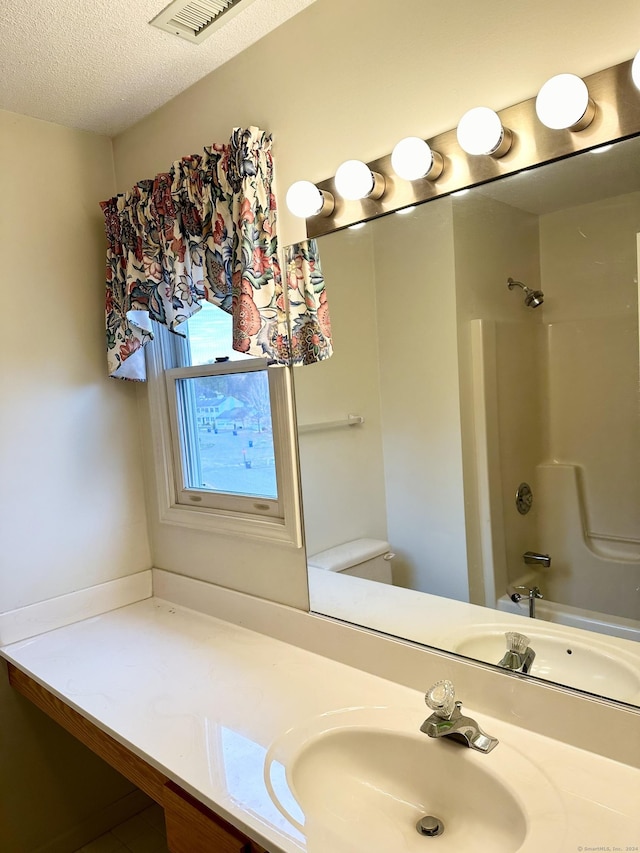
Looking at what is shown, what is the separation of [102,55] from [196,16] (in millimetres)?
298

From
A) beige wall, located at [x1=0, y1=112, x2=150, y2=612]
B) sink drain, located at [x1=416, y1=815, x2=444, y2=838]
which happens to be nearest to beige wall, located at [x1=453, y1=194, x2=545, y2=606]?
sink drain, located at [x1=416, y1=815, x2=444, y2=838]

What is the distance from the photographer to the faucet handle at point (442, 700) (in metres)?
1.12

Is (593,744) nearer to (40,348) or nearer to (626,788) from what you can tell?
(626,788)

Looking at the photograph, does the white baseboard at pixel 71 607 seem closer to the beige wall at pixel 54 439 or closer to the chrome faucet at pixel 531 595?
Answer: the beige wall at pixel 54 439

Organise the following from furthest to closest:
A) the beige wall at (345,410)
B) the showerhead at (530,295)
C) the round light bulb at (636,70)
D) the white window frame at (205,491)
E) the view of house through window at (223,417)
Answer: the view of house through window at (223,417), the white window frame at (205,491), the beige wall at (345,410), the showerhead at (530,295), the round light bulb at (636,70)

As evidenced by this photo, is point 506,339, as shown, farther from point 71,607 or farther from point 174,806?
point 71,607

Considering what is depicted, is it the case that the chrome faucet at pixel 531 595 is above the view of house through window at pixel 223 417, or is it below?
below

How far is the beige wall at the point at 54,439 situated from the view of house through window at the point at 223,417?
27 centimetres

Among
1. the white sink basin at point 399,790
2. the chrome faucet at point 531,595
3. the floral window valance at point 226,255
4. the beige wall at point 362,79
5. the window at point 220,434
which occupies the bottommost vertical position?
the white sink basin at point 399,790

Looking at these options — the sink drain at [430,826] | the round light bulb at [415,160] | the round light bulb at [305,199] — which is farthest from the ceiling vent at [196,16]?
the sink drain at [430,826]

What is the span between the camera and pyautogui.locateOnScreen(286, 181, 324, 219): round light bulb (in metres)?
1.37

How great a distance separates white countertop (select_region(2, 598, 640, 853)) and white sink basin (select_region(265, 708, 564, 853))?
0.8 inches

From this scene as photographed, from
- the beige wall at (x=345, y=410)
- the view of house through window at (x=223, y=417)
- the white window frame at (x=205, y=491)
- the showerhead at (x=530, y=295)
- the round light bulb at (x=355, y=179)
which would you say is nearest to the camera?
the showerhead at (x=530, y=295)

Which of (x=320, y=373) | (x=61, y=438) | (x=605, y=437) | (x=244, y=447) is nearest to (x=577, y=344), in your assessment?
(x=605, y=437)
